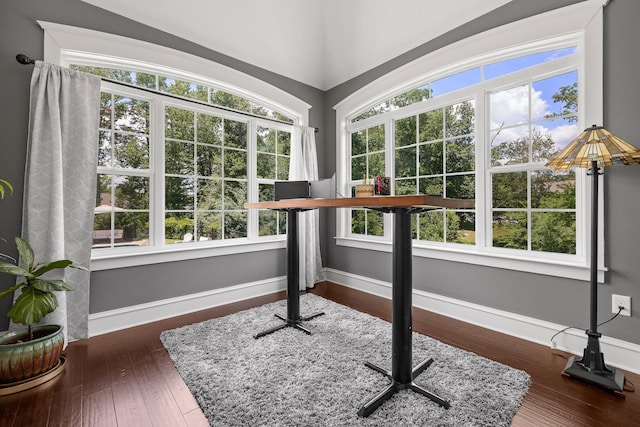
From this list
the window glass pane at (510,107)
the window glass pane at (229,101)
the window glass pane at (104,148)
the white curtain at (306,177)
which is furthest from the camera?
the white curtain at (306,177)

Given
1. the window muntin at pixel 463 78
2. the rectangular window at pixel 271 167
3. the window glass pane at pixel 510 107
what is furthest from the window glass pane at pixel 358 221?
the window glass pane at pixel 510 107

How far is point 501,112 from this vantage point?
271cm

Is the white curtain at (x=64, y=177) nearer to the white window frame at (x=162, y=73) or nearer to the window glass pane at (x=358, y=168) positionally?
the white window frame at (x=162, y=73)

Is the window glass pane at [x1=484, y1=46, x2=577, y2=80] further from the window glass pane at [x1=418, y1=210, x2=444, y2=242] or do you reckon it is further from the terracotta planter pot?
the terracotta planter pot

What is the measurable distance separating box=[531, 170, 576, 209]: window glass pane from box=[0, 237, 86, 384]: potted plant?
3738 millimetres

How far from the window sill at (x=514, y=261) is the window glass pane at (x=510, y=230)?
0.10 m

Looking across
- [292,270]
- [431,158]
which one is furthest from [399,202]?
[431,158]

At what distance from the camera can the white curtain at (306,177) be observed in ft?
13.1

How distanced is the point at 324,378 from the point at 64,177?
262 centimetres

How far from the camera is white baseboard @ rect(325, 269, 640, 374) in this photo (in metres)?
2.02

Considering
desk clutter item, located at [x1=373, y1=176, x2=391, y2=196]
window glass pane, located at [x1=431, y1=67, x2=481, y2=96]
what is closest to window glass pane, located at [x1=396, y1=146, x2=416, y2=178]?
window glass pane, located at [x1=431, y1=67, x2=481, y2=96]

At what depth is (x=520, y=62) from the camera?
8.46 feet

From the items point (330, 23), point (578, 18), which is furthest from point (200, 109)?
point (578, 18)

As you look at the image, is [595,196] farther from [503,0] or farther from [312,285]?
[312,285]
